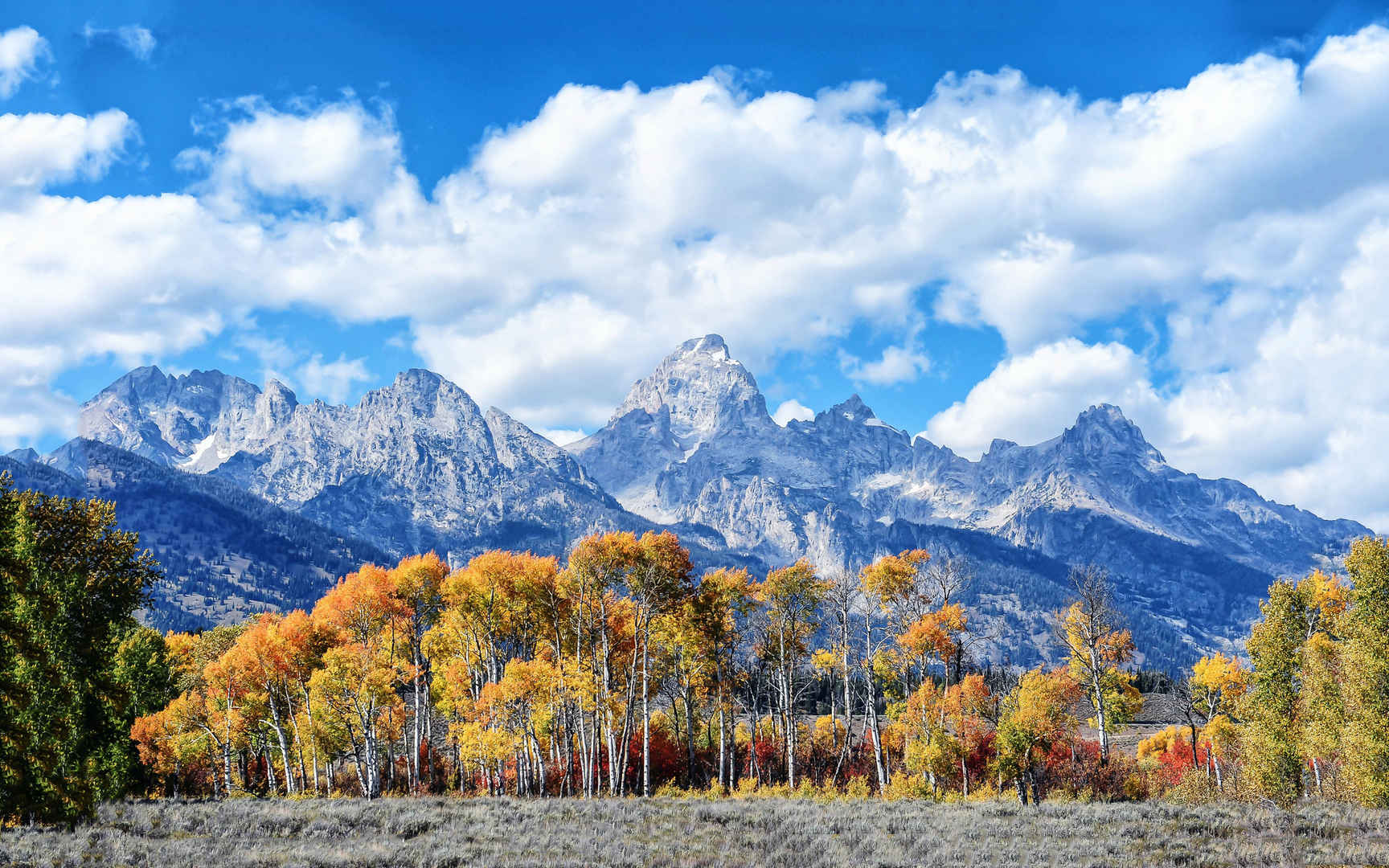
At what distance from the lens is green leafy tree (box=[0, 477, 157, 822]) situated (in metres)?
24.8

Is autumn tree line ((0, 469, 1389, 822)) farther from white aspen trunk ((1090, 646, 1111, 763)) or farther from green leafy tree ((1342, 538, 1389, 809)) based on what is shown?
white aspen trunk ((1090, 646, 1111, 763))

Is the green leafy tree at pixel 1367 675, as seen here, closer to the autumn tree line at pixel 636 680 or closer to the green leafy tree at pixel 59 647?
the autumn tree line at pixel 636 680

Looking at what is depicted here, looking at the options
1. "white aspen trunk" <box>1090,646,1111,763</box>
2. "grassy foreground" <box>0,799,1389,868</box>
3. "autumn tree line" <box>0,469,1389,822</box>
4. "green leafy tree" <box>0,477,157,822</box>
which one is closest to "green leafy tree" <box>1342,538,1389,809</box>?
"autumn tree line" <box>0,469,1389,822</box>

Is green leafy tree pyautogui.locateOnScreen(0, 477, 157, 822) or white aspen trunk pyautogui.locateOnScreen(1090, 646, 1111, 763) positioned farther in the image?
white aspen trunk pyautogui.locateOnScreen(1090, 646, 1111, 763)

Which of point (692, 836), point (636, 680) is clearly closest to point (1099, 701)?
point (636, 680)

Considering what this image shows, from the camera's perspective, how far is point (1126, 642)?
54.2m

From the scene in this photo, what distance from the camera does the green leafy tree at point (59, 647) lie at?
24781 mm

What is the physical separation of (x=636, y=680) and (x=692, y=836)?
2478 centimetres

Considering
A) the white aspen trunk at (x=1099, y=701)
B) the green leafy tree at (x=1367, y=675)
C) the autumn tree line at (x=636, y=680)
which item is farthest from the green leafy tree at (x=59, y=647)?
the white aspen trunk at (x=1099, y=701)

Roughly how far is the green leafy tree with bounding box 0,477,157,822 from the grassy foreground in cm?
202

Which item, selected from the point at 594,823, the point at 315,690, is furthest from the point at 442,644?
the point at 594,823

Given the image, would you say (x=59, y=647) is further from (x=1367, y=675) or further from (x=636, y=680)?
(x=1367, y=675)

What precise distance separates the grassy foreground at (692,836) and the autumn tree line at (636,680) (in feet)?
22.1

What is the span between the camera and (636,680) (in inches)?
1969
